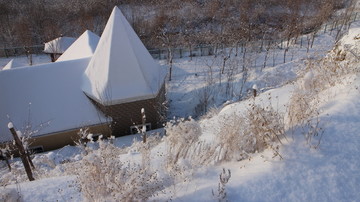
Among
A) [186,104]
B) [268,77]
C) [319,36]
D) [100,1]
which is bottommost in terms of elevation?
[186,104]

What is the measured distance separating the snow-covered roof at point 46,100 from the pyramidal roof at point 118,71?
668 millimetres

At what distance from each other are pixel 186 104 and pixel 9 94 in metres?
9.00

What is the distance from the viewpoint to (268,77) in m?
18.5

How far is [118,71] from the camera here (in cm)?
1366

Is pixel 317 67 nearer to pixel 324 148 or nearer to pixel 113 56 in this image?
pixel 324 148

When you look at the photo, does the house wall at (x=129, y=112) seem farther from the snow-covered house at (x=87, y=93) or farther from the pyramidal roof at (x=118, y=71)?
the pyramidal roof at (x=118, y=71)

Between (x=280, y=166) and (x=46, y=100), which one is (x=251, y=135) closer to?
(x=280, y=166)

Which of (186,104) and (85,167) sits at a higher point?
(85,167)

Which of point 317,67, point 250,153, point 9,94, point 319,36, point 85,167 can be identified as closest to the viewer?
point 85,167

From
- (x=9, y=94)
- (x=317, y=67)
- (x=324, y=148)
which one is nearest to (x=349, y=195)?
(x=324, y=148)

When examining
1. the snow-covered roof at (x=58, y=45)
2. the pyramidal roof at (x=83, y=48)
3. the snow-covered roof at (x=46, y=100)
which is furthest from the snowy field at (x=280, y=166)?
the snow-covered roof at (x=58, y=45)

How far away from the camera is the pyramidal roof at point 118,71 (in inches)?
533

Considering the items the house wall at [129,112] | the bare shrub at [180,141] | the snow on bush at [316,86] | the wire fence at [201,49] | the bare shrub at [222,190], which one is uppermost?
the snow on bush at [316,86]

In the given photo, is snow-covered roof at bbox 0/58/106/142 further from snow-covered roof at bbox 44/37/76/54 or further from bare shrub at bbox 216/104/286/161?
bare shrub at bbox 216/104/286/161
